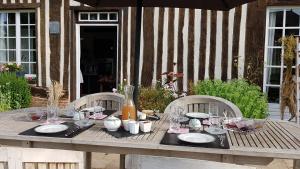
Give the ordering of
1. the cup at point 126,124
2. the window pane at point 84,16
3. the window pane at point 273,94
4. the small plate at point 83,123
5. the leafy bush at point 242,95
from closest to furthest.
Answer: the cup at point 126,124, the small plate at point 83,123, the leafy bush at point 242,95, the window pane at point 273,94, the window pane at point 84,16

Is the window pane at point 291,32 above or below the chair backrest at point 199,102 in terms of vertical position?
above

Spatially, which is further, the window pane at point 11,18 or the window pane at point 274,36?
the window pane at point 11,18

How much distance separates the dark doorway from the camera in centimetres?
879

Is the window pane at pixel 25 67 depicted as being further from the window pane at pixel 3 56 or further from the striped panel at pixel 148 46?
the striped panel at pixel 148 46

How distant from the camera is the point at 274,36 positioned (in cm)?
564

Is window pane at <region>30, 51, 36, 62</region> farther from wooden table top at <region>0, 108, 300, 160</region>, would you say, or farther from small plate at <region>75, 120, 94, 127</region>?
small plate at <region>75, 120, 94, 127</region>

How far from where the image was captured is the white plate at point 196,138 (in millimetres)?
2158

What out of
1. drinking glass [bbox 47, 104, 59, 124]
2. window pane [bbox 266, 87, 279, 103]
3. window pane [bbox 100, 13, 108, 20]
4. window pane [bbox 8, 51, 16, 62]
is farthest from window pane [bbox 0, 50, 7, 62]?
window pane [bbox 266, 87, 279, 103]

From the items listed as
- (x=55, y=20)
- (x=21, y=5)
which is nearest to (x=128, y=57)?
(x=55, y=20)

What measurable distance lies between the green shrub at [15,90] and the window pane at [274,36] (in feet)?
14.0

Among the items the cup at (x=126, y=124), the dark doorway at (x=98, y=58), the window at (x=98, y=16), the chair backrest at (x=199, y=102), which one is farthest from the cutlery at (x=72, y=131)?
the dark doorway at (x=98, y=58)

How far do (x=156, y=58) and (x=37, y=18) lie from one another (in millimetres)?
2511

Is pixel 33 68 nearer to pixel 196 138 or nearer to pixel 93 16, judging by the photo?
pixel 93 16

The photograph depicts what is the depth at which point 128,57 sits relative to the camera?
6.23 meters
